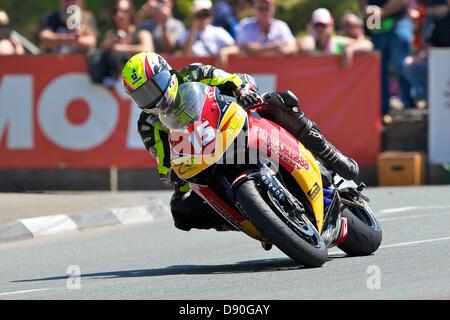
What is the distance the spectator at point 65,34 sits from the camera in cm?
1672

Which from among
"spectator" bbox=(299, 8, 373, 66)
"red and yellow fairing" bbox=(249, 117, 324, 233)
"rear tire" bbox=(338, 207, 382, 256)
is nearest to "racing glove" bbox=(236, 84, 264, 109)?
"red and yellow fairing" bbox=(249, 117, 324, 233)

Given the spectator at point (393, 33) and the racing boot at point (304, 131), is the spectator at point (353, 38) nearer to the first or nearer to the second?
the spectator at point (393, 33)

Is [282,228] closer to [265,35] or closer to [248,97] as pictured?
[248,97]

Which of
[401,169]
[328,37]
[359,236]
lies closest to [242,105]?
[359,236]

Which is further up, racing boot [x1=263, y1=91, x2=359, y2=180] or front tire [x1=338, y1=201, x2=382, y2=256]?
racing boot [x1=263, y1=91, x2=359, y2=180]

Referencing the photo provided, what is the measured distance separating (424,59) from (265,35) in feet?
6.41

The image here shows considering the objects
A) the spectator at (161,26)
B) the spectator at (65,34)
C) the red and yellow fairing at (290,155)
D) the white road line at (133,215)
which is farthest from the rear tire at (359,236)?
the spectator at (65,34)

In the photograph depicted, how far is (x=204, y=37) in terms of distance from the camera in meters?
16.3

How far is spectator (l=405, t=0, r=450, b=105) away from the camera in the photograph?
16.0 metres

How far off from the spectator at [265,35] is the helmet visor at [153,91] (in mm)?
7555

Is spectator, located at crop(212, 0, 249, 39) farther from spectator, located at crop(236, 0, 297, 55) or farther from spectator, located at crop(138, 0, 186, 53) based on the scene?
spectator, located at crop(236, 0, 297, 55)

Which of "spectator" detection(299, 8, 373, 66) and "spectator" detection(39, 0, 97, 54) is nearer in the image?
"spectator" detection(299, 8, 373, 66)

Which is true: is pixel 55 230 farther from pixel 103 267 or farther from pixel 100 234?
pixel 103 267
